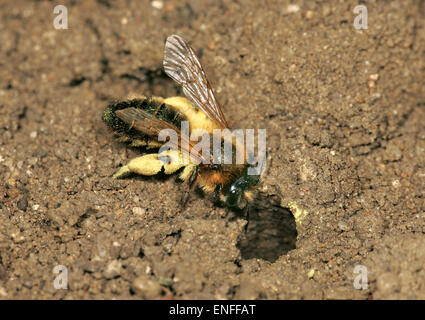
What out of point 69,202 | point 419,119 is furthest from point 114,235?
point 419,119

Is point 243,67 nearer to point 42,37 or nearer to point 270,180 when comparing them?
point 270,180

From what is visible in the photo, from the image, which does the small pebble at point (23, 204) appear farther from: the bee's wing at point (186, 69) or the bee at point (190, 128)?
the bee's wing at point (186, 69)

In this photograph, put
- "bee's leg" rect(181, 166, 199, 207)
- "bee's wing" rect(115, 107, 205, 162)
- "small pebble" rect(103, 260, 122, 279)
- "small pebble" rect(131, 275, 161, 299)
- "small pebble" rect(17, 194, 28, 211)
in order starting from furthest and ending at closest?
1. "bee's leg" rect(181, 166, 199, 207)
2. "small pebble" rect(17, 194, 28, 211)
3. "bee's wing" rect(115, 107, 205, 162)
4. "small pebble" rect(103, 260, 122, 279)
5. "small pebble" rect(131, 275, 161, 299)

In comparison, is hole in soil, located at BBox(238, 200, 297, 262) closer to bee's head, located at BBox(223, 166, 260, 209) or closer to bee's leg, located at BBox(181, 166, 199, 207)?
bee's head, located at BBox(223, 166, 260, 209)

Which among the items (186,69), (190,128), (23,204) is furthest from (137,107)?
(23,204)

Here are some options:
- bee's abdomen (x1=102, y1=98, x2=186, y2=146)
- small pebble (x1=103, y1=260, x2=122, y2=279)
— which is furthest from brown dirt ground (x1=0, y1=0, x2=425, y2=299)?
bee's abdomen (x1=102, y1=98, x2=186, y2=146)

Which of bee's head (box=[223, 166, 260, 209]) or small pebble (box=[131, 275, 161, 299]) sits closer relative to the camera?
small pebble (box=[131, 275, 161, 299])
